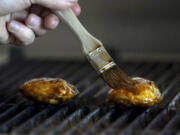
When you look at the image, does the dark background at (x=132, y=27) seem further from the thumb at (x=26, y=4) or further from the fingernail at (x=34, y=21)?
the thumb at (x=26, y=4)

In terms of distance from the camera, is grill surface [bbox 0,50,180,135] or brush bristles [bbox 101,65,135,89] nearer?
grill surface [bbox 0,50,180,135]

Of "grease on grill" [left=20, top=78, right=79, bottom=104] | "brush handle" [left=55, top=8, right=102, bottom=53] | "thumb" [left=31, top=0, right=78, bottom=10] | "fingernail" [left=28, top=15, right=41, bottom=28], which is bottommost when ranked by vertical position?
"grease on grill" [left=20, top=78, right=79, bottom=104]

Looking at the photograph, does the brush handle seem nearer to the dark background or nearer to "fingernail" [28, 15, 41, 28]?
"fingernail" [28, 15, 41, 28]

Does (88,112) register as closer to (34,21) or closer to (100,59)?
(100,59)

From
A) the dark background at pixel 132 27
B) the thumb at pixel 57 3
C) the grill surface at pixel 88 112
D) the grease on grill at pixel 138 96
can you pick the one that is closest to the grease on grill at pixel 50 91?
the grill surface at pixel 88 112

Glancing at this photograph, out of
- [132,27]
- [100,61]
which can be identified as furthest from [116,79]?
[132,27]

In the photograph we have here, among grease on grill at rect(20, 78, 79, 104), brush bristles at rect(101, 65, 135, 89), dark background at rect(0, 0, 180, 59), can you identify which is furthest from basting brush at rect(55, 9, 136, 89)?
dark background at rect(0, 0, 180, 59)

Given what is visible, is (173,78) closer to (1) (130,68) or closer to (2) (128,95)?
(1) (130,68)
